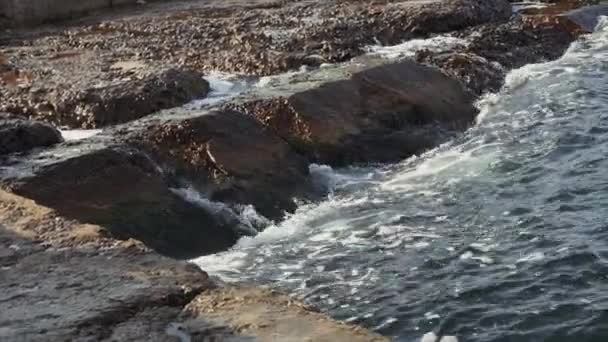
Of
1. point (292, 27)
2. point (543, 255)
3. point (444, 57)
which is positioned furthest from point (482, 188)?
point (292, 27)

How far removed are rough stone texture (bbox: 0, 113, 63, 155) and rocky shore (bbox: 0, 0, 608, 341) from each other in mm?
21

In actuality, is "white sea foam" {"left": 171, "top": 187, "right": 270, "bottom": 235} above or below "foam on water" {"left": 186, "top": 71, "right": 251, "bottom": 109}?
below

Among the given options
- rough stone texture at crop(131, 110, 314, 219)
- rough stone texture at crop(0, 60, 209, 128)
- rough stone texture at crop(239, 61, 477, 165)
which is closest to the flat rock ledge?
rough stone texture at crop(131, 110, 314, 219)

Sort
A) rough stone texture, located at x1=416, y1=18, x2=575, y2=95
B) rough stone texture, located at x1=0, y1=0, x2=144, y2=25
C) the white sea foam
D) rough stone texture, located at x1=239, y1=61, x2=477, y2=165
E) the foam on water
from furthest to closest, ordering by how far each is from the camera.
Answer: rough stone texture, located at x1=0, y1=0, x2=144, y2=25, rough stone texture, located at x1=416, y1=18, x2=575, y2=95, the foam on water, rough stone texture, located at x1=239, y1=61, x2=477, y2=165, the white sea foam

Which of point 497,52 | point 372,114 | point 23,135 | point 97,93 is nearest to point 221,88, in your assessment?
point 97,93

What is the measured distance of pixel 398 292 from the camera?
6750mm

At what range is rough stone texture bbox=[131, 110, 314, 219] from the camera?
8.87m

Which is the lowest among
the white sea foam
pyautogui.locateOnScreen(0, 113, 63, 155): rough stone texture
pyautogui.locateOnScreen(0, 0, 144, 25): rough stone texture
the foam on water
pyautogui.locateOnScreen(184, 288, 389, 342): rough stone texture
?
the white sea foam

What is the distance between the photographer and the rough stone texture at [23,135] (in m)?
8.63

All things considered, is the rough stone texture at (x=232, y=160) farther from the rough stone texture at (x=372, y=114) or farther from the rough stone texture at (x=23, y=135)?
the rough stone texture at (x=23, y=135)

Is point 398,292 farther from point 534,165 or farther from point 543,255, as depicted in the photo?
point 534,165

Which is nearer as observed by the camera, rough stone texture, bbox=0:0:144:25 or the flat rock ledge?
the flat rock ledge

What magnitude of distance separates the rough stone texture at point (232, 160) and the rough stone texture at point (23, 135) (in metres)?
0.91

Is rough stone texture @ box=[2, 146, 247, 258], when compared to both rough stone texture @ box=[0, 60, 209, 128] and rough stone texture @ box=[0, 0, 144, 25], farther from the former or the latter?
rough stone texture @ box=[0, 0, 144, 25]
